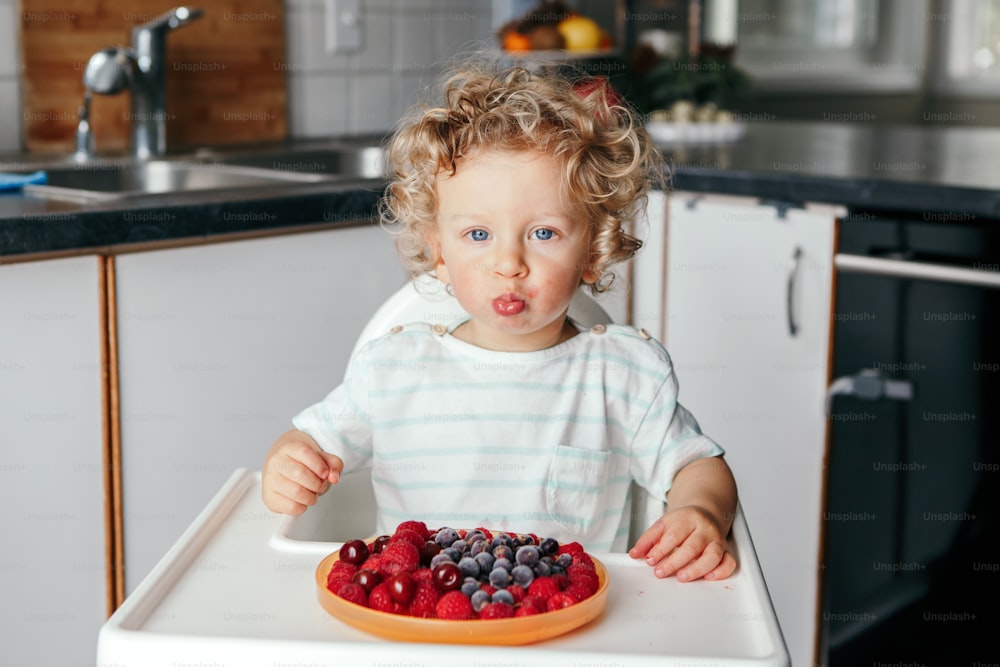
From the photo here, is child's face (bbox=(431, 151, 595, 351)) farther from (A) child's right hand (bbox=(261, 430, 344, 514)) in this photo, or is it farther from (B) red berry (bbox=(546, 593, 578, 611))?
(B) red berry (bbox=(546, 593, 578, 611))

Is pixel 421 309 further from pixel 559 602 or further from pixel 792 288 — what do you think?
pixel 792 288

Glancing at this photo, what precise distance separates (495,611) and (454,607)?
1.0 inches

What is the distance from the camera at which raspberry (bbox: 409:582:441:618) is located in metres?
0.68

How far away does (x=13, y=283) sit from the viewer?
53.9 inches

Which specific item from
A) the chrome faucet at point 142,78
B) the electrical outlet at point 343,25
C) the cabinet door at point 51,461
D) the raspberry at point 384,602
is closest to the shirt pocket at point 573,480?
the raspberry at point 384,602

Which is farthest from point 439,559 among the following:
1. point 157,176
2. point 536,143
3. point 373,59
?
point 373,59

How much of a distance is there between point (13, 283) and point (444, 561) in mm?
862

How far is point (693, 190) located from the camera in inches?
77.5

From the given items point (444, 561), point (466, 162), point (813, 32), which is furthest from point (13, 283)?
point (813, 32)

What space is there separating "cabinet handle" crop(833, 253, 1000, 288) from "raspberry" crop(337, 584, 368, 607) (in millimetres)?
1237

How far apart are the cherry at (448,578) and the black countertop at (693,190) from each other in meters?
0.86

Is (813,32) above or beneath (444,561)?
above

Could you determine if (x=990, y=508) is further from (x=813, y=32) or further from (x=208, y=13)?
(x=813, y=32)

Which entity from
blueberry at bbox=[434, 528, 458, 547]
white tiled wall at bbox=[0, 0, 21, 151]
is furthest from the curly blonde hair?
white tiled wall at bbox=[0, 0, 21, 151]
